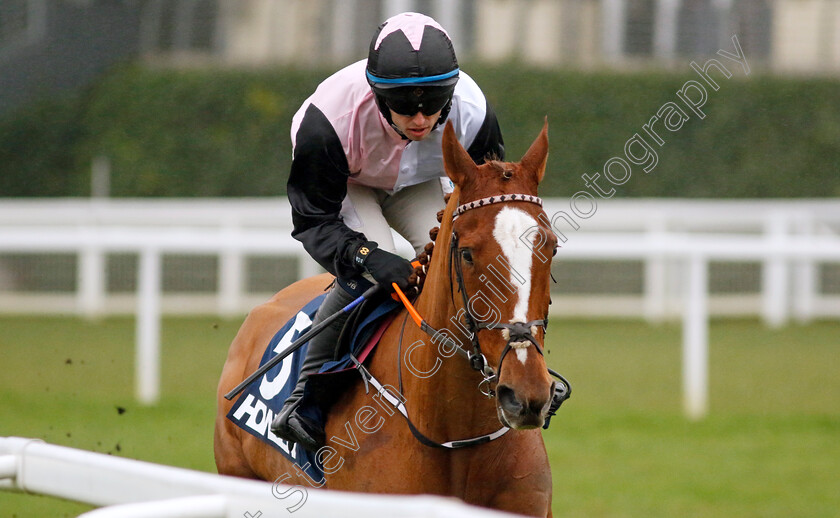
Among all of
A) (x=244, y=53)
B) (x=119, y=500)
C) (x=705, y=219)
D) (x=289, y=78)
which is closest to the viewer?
(x=119, y=500)

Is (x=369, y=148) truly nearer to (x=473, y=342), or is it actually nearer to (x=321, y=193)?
(x=321, y=193)

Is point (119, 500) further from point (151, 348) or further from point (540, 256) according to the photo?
point (151, 348)

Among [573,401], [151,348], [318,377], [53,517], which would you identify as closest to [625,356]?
[573,401]

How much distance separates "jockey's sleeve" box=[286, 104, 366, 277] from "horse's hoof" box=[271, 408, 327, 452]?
1.55 feet

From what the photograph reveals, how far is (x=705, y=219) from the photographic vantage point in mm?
12930

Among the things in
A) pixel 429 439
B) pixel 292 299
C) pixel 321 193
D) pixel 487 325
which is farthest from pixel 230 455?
pixel 487 325

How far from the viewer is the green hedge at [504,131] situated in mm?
15914

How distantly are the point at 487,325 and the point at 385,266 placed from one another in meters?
0.61

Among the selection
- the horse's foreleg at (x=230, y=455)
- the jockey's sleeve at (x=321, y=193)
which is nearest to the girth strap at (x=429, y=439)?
the jockey's sleeve at (x=321, y=193)

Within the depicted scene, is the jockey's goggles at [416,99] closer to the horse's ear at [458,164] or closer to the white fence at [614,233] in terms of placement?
the horse's ear at [458,164]

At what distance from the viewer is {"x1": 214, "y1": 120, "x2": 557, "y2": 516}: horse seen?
2637 millimetres

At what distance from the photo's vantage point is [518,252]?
8.68 ft

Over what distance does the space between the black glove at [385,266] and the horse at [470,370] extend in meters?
0.09

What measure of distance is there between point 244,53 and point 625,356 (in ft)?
35.5
